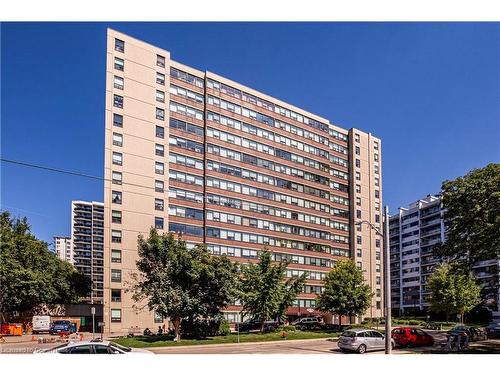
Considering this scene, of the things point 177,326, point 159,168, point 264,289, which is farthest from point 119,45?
point 177,326

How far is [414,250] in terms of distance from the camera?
130m

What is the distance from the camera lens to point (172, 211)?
221 ft

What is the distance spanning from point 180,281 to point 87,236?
152 meters

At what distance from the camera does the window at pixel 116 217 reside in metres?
61.4

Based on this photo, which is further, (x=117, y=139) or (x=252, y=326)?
(x=117, y=139)

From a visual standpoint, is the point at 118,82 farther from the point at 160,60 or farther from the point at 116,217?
the point at 116,217

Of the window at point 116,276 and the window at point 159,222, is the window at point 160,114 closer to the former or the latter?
the window at point 159,222

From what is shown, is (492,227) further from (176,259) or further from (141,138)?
(141,138)

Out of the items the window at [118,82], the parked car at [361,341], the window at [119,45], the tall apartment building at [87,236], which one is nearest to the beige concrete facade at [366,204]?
the window at [118,82]

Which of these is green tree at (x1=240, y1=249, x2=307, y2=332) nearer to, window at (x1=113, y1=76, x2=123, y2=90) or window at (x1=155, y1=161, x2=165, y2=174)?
window at (x1=155, y1=161, x2=165, y2=174)

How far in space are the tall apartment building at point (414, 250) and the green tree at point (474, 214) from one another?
90366 millimetres

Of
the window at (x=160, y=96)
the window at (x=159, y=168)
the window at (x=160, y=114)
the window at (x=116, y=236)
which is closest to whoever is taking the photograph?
the window at (x=116, y=236)

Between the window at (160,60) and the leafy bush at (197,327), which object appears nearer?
the leafy bush at (197,327)

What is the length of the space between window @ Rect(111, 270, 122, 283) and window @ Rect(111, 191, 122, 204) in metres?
8.51
